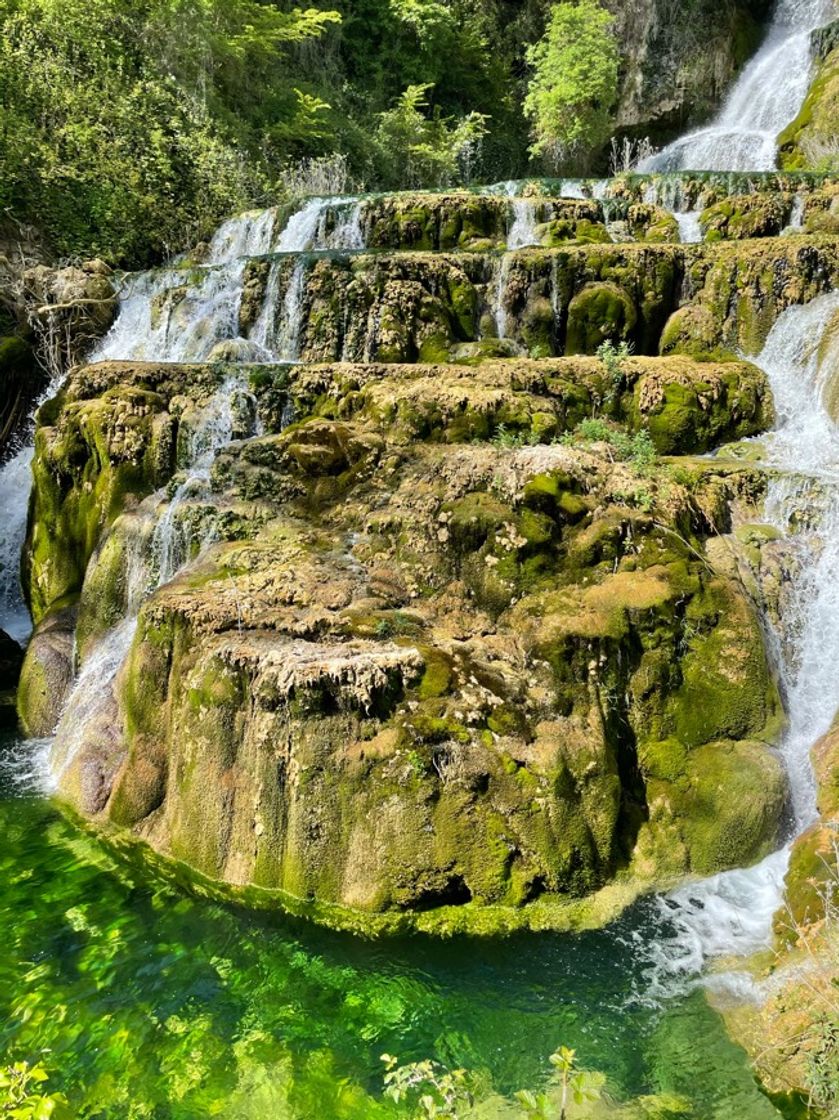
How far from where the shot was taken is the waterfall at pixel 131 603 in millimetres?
7297

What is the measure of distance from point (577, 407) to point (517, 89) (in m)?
24.5

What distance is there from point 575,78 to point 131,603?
2181cm

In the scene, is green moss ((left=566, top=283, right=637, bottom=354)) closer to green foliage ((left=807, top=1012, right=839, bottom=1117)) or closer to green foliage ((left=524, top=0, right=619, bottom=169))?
green foliage ((left=807, top=1012, right=839, bottom=1117))

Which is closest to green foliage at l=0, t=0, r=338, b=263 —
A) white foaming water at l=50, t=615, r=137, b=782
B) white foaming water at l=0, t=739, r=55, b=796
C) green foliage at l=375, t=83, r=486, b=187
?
green foliage at l=375, t=83, r=486, b=187

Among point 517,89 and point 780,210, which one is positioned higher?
point 517,89

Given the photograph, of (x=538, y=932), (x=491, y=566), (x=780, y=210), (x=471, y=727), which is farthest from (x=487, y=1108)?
(x=780, y=210)

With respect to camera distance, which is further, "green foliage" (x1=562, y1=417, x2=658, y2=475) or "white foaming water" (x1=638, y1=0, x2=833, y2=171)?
"white foaming water" (x1=638, y1=0, x2=833, y2=171)

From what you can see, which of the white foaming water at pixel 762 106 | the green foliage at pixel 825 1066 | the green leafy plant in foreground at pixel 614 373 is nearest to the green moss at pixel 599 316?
the green leafy plant in foreground at pixel 614 373

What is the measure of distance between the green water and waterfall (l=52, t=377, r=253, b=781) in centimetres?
205

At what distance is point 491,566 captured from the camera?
21.6 ft

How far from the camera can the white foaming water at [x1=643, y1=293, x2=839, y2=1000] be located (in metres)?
4.83

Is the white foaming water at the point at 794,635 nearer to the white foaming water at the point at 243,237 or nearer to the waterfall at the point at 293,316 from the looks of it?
the waterfall at the point at 293,316

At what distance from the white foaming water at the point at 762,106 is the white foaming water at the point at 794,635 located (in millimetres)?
11864

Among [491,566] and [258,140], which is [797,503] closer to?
[491,566]
